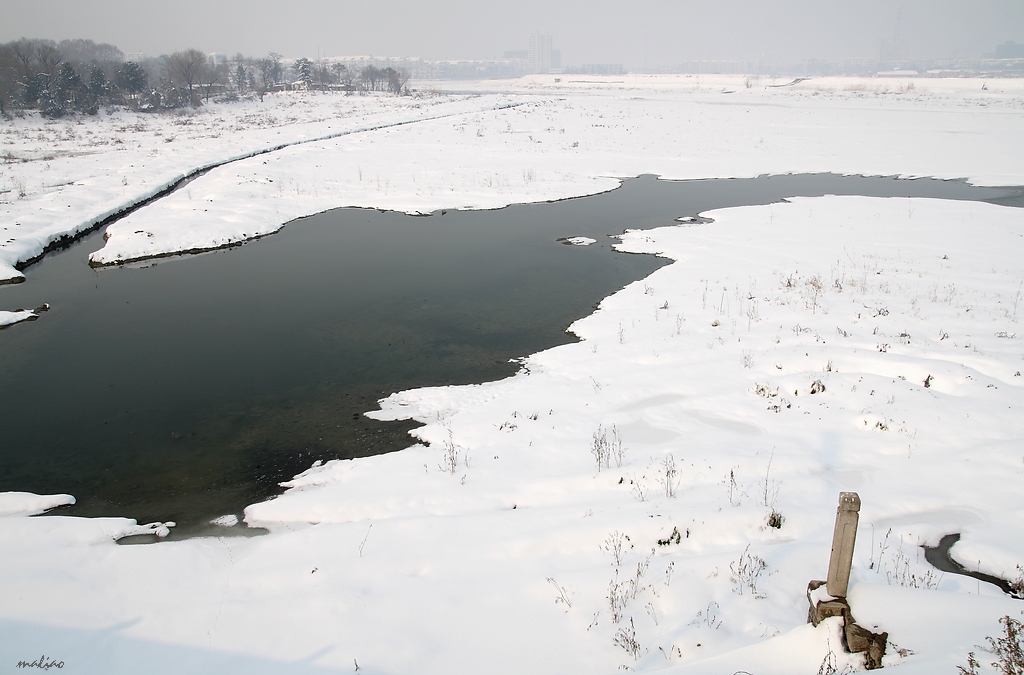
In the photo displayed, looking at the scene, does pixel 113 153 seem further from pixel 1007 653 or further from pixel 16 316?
pixel 1007 653

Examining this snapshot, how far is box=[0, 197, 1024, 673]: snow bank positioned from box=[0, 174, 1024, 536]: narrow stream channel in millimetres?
923

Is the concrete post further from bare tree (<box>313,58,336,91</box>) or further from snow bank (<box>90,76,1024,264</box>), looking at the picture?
bare tree (<box>313,58,336,91</box>)

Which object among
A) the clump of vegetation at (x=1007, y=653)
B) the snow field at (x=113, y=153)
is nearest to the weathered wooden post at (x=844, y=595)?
the clump of vegetation at (x=1007, y=653)

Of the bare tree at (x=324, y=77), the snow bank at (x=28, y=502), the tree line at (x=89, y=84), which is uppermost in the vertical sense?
the bare tree at (x=324, y=77)

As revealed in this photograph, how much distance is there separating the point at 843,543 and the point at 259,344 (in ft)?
37.7

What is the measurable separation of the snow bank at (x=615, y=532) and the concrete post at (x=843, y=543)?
0.26 m

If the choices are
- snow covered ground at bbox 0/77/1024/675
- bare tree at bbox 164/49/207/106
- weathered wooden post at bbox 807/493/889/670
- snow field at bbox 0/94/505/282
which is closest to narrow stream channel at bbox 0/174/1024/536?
snow covered ground at bbox 0/77/1024/675

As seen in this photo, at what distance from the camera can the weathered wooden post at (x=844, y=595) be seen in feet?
12.1

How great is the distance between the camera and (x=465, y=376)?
420 inches

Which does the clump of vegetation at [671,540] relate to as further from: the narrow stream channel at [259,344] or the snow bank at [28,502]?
the snow bank at [28,502]

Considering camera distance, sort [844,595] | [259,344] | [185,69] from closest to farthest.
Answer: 1. [844,595]
2. [259,344]
3. [185,69]

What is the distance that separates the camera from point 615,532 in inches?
231

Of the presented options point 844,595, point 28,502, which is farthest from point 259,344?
point 844,595

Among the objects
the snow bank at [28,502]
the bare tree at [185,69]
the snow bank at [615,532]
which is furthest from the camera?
the bare tree at [185,69]
